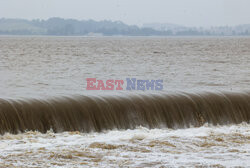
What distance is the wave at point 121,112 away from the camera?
610 inches

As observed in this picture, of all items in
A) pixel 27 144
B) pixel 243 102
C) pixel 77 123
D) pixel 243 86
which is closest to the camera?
pixel 27 144

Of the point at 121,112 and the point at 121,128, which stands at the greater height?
the point at 121,112

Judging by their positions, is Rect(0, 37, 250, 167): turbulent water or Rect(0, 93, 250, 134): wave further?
Rect(0, 93, 250, 134): wave

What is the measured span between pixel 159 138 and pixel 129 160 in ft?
10.7

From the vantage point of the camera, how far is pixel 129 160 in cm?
1084

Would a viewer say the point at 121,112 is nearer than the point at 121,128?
No

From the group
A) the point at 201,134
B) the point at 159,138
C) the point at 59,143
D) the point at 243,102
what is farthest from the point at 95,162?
the point at 243,102

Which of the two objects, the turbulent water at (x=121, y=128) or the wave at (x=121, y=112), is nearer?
the turbulent water at (x=121, y=128)

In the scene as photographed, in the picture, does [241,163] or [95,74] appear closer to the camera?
[241,163]

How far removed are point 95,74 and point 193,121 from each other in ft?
52.5

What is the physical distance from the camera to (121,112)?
17266 millimetres

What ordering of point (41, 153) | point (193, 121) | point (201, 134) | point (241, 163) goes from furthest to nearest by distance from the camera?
1. point (193, 121)
2. point (201, 134)
3. point (41, 153)
4. point (241, 163)

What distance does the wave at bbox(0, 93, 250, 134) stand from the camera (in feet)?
50.8

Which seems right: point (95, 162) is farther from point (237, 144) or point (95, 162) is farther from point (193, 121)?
point (193, 121)
